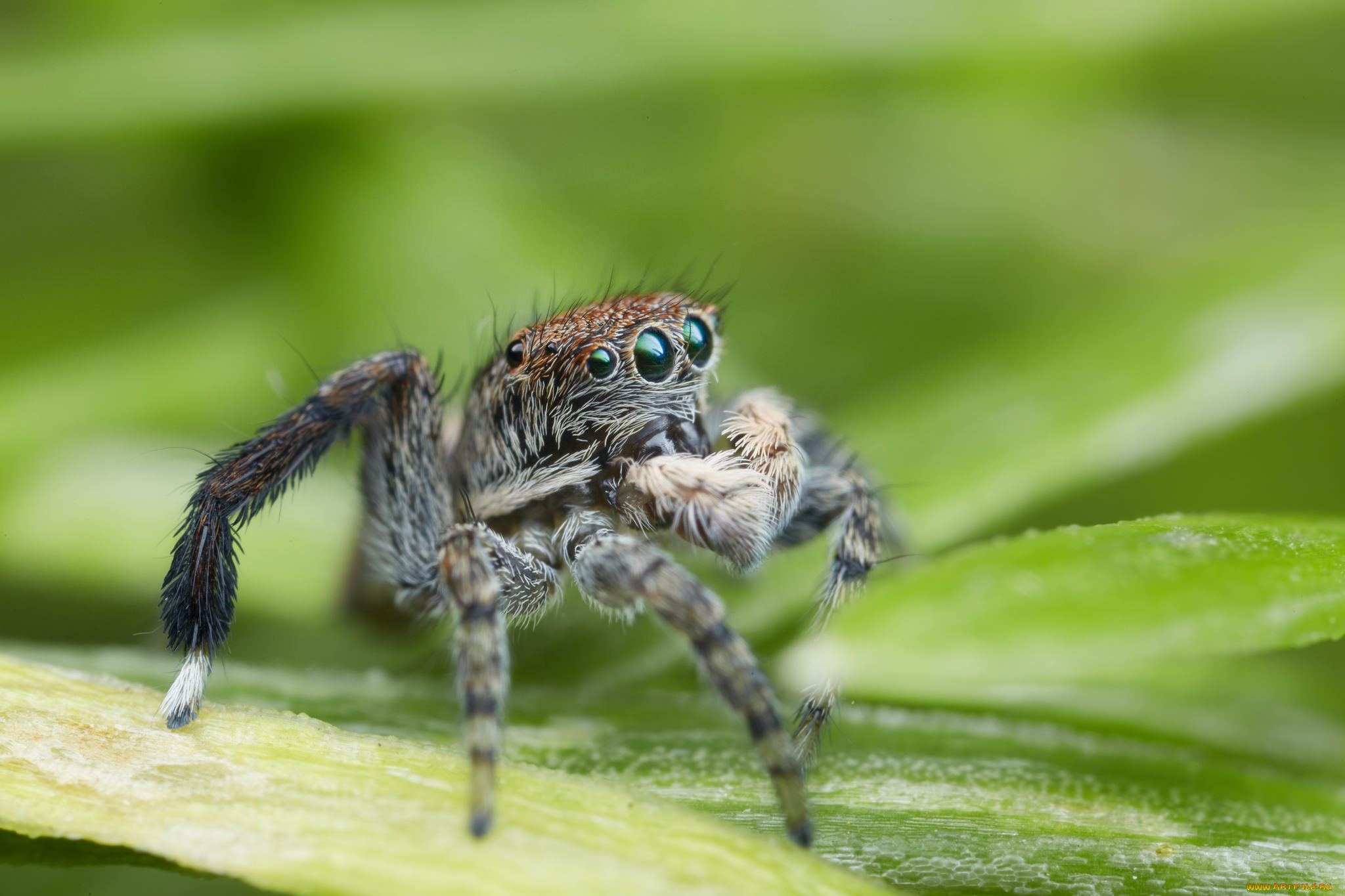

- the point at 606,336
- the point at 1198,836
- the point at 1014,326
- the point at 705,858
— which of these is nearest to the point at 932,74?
the point at 1014,326

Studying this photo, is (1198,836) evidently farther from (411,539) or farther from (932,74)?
(932,74)

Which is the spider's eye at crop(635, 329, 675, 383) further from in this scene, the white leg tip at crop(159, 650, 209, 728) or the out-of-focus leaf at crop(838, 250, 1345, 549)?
the white leg tip at crop(159, 650, 209, 728)

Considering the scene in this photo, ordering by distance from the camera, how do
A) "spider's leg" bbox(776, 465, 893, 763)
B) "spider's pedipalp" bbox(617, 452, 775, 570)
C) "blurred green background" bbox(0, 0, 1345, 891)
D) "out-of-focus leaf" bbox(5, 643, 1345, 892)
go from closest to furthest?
"out-of-focus leaf" bbox(5, 643, 1345, 892)
"spider's leg" bbox(776, 465, 893, 763)
"spider's pedipalp" bbox(617, 452, 775, 570)
"blurred green background" bbox(0, 0, 1345, 891)

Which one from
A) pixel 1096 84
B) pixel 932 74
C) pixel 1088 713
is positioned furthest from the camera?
pixel 1096 84

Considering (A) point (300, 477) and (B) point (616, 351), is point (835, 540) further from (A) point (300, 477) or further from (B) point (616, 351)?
(A) point (300, 477)

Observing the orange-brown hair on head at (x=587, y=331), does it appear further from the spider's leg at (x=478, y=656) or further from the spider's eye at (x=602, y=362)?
the spider's leg at (x=478, y=656)

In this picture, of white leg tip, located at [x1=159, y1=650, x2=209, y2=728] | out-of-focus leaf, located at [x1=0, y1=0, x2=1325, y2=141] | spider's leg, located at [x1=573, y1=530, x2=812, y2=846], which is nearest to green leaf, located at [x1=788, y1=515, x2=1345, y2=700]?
spider's leg, located at [x1=573, y1=530, x2=812, y2=846]

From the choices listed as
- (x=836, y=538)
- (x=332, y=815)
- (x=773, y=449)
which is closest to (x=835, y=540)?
(x=836, y=538)

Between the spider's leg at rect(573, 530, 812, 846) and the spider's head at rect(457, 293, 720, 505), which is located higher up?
the spider's head at rect(457, 293, 720, 505)
